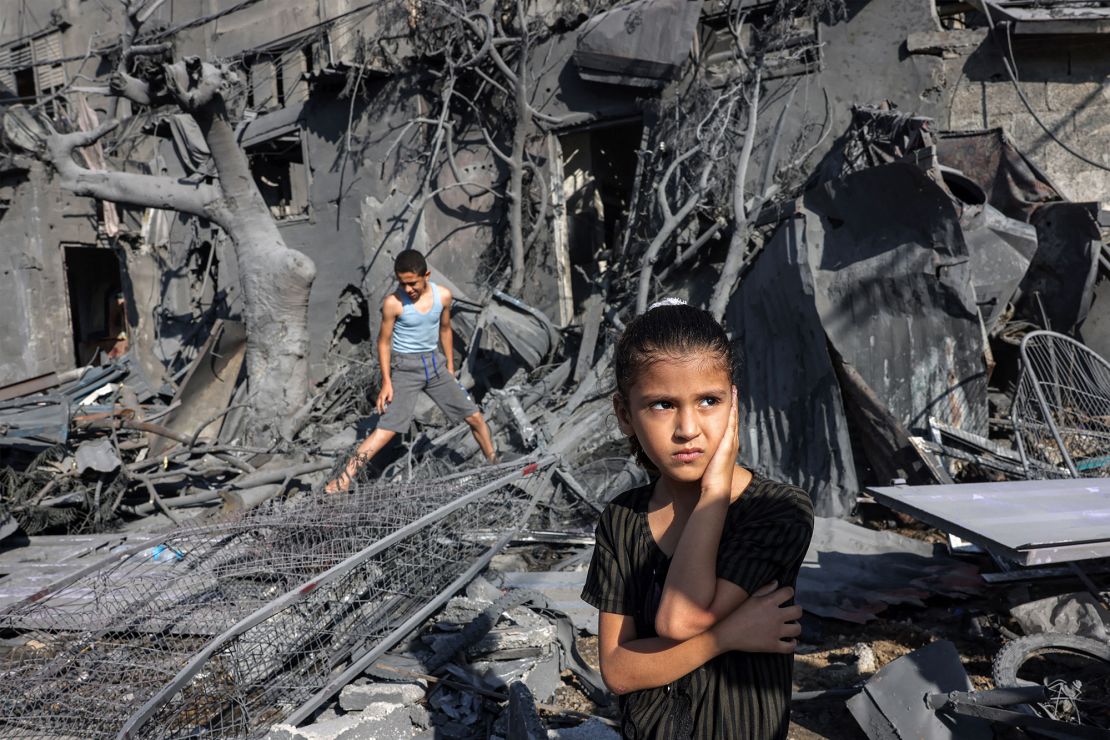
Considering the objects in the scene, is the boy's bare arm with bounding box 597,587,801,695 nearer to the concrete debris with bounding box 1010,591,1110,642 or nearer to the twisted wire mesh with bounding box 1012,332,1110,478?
the concrete debris with bounding box 1010,591,1110,642

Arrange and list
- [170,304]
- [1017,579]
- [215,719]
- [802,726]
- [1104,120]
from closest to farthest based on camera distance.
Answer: [215,719] < [802,726] < [1017,579] < [1104,120] < [170,304]

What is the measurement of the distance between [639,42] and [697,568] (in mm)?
8315

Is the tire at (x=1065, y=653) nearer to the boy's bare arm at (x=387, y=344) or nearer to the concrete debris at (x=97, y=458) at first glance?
the boy's bare arm at (x=387, y=344)

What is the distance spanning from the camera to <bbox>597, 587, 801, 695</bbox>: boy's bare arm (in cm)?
136

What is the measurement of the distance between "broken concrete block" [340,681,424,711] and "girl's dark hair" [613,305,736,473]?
228 centimetres

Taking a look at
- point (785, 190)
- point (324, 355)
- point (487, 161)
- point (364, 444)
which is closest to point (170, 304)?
point (324, 355)

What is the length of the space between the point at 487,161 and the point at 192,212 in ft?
11.3

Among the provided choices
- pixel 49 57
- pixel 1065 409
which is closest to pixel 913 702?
pixel 1065 409

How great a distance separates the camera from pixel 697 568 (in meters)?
1.38

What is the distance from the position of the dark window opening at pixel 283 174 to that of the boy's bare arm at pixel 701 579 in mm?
10735

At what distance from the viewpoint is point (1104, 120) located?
24.3 feet

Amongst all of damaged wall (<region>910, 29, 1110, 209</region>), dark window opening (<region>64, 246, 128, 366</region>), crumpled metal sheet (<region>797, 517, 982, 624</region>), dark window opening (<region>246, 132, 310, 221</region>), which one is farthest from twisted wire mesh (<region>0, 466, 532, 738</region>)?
dark window opening (<region>64, 246, 128, 366</region>)

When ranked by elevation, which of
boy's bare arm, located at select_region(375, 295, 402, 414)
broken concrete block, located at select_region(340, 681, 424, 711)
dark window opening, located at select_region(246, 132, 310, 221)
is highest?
dark window opening, located at select_region(246, 132, 310, 221)

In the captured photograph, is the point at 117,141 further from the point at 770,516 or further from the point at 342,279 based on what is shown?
the point at 770,516
